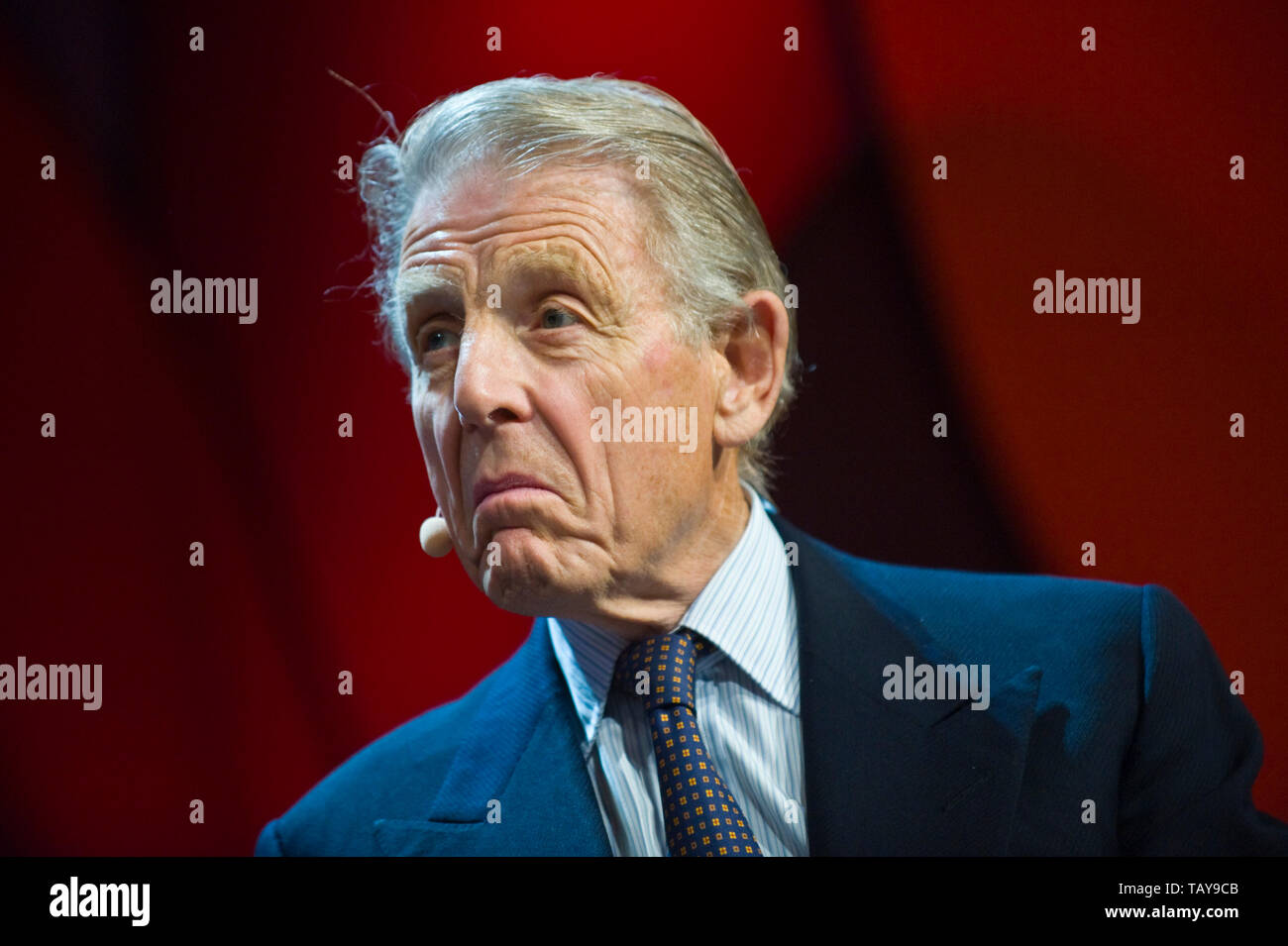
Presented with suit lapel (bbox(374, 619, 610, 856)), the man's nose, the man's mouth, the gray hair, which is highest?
the gray hair

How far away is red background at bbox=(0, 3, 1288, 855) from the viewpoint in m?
2.31

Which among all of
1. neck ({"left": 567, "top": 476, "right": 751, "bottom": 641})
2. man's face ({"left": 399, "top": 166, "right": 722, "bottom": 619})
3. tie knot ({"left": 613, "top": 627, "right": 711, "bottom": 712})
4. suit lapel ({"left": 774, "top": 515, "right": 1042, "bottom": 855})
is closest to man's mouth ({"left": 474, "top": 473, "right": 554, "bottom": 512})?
man's face ({"left": 399, "top": 166, "right": 722, "bottom": 619})

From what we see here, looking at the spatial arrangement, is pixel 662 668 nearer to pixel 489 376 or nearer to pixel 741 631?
pixel 741 631

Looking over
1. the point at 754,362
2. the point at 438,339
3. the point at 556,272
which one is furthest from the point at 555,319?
the point at 754,362

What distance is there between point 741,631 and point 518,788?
47 centimetres

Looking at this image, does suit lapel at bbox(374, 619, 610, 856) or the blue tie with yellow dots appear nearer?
the blue tie with yellow dots

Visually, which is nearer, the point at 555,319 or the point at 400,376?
the point at 555,319

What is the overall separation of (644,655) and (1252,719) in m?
1.06

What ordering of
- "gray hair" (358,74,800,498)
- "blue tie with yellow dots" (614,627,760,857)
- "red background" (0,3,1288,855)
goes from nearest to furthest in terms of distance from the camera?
"blue tie with yellow dots" (614,627,760,857) < "gray hair" (358,74,800,498) < "red background" (0,3,1288,855)

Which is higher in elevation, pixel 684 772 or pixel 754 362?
pixel 754 362

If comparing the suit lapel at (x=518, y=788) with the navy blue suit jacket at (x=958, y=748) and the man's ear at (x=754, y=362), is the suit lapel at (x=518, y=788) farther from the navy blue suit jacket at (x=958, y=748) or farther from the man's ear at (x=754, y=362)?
the man's ear at (x=754, y=362)

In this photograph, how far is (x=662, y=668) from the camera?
6.70ft

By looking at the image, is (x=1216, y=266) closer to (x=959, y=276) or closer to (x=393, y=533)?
(x=959, y=276)

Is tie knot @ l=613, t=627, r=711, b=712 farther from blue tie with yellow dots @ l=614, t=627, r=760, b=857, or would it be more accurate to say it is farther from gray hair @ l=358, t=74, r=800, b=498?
gray hair @ l=358, t=74, r=800, b=498
